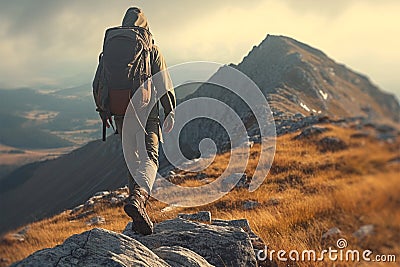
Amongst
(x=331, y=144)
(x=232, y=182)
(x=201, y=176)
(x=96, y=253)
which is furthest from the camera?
(x=201, y=176)

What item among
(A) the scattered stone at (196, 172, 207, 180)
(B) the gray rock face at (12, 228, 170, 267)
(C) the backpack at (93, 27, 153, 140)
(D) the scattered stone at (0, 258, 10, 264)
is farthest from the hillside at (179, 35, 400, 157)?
(D) the scattered stone at (0, 258, 10, 264)

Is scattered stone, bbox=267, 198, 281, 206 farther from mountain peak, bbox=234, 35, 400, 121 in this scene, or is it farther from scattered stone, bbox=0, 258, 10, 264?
scattered stone, bbox=0, 258, 10, 264

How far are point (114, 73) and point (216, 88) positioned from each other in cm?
6892

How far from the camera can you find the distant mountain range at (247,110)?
2197mm

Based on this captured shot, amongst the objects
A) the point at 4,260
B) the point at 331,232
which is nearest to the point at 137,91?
the point at 331,232

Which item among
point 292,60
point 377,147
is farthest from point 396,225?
point 292,60

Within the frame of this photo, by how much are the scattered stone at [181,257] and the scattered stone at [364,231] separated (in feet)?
6.12

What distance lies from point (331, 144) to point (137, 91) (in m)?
3.22

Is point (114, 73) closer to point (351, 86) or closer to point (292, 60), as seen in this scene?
point (351, 86)

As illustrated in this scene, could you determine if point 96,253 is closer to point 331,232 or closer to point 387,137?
point 331,232

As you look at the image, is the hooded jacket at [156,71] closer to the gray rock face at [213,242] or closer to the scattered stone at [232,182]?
the gray rock face at [213,242]

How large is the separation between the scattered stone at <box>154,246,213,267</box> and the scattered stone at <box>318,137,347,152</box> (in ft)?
5.89

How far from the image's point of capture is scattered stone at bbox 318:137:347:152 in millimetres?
2136

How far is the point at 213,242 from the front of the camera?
14.3 ft
